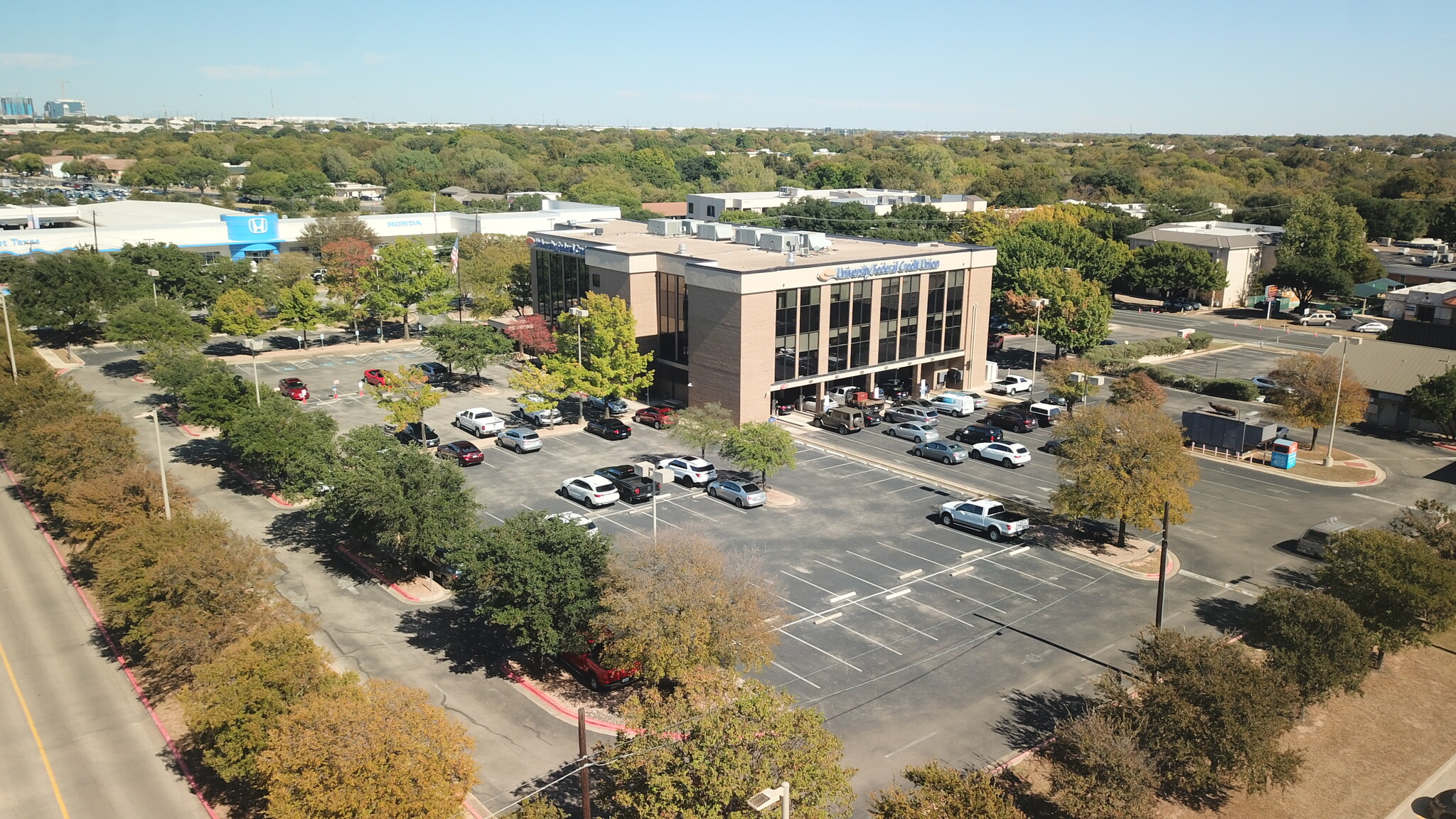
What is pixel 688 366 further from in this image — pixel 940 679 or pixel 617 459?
pixel 940 679

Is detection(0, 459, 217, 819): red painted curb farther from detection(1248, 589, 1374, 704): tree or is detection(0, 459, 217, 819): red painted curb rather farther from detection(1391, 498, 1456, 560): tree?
detection(1391, 498, 1456, 560): tree

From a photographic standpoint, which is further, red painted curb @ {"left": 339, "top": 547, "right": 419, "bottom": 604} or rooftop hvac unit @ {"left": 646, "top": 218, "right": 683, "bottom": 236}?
rooftop hvac unit @ {"left": 646, "top": 218, "right": 683, "bottom": 236}

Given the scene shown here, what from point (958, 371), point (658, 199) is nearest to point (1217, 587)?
point (958, 371)

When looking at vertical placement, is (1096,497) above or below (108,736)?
above

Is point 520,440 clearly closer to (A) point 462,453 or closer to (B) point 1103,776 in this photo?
(A) point 462,453

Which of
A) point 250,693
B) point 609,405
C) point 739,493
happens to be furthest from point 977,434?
point 250,693

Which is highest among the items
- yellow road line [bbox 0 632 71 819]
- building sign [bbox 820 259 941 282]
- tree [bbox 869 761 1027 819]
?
building sign [bbox 820 259 941 282]

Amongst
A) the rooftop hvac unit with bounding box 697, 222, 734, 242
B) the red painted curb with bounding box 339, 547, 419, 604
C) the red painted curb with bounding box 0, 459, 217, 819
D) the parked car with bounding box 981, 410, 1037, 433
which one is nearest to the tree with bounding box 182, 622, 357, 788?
the red painted curb with bounding box 0, 459, 217, 819

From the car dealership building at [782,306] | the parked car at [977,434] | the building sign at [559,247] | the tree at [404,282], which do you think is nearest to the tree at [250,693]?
the car dealership building at [782,306]
